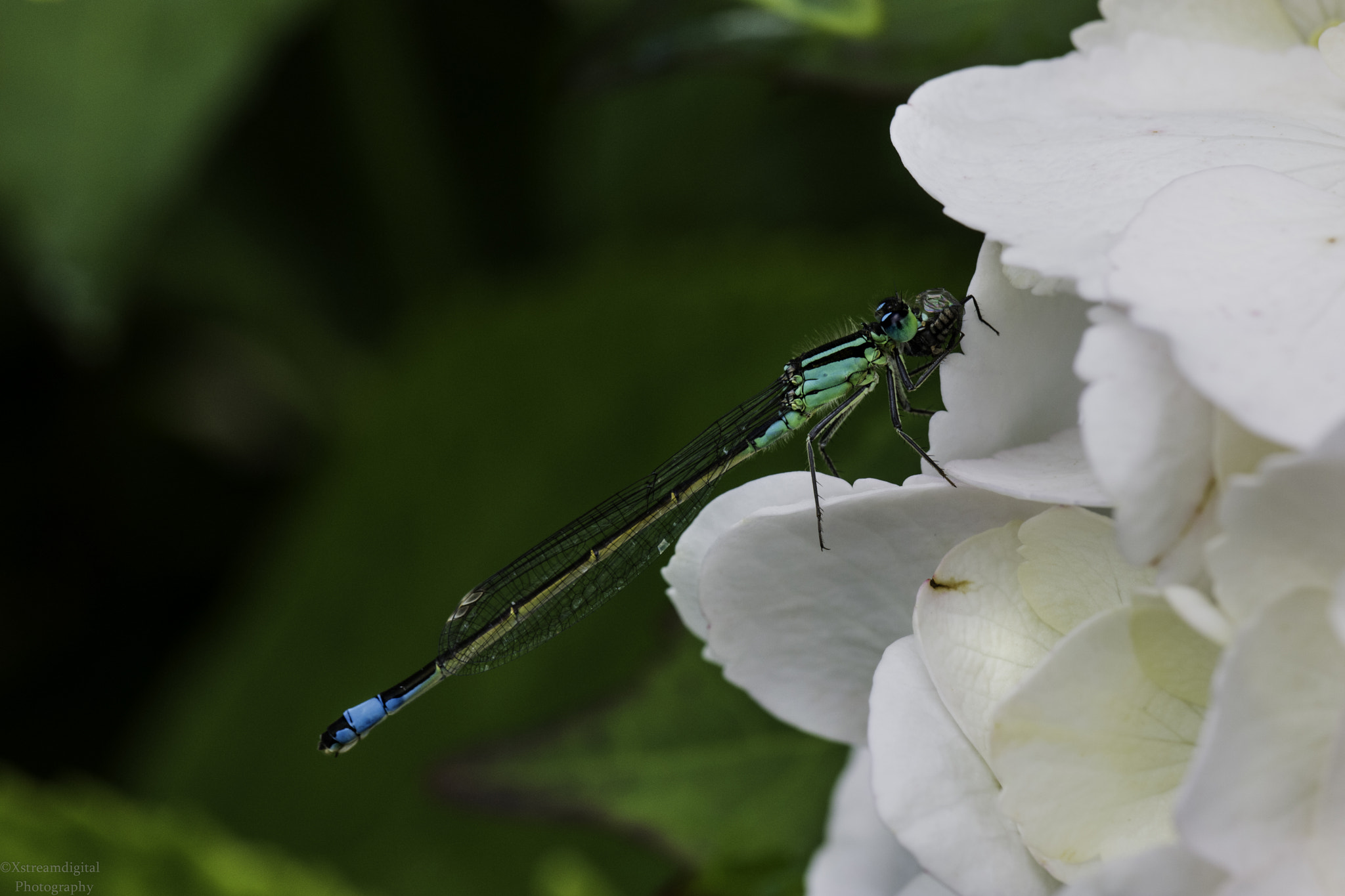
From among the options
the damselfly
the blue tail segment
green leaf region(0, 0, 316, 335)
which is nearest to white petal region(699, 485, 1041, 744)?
the damselfly

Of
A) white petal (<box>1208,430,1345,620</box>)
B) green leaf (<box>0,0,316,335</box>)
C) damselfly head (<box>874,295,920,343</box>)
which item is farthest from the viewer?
green leaf (<box>0,0,316,335</box>)

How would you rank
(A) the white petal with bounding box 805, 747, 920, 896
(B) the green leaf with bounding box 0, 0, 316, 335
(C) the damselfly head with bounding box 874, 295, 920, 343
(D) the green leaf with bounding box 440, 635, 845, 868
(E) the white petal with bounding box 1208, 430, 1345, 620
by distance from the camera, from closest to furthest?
(E) the white petal with bounding box 1208, 430, 1345, 620 < (A) the white petal with bounding box 805, 747, 920, 896 < (D) the green leaf with bounding box 440, 635, 845, 868 < (C) the damselfly head with bounding box 874, 295, 920, 343 < (B) the green leaf with bounding box 0, 0, 316, 335

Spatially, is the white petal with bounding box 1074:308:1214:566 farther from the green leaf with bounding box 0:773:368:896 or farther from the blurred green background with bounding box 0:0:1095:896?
the green leaf with bounding box 0:773:368:896

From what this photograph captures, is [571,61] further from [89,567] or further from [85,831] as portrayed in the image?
[89,567]

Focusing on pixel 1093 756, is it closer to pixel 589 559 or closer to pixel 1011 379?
pixel 1011 379

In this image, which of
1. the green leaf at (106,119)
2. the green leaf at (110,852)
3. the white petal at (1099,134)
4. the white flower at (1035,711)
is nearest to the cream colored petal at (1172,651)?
the white flower at (1035,711)

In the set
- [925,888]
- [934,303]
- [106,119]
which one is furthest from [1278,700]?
[106,119]

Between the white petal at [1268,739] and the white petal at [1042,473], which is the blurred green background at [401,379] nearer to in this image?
the white petal at [1042,473]
